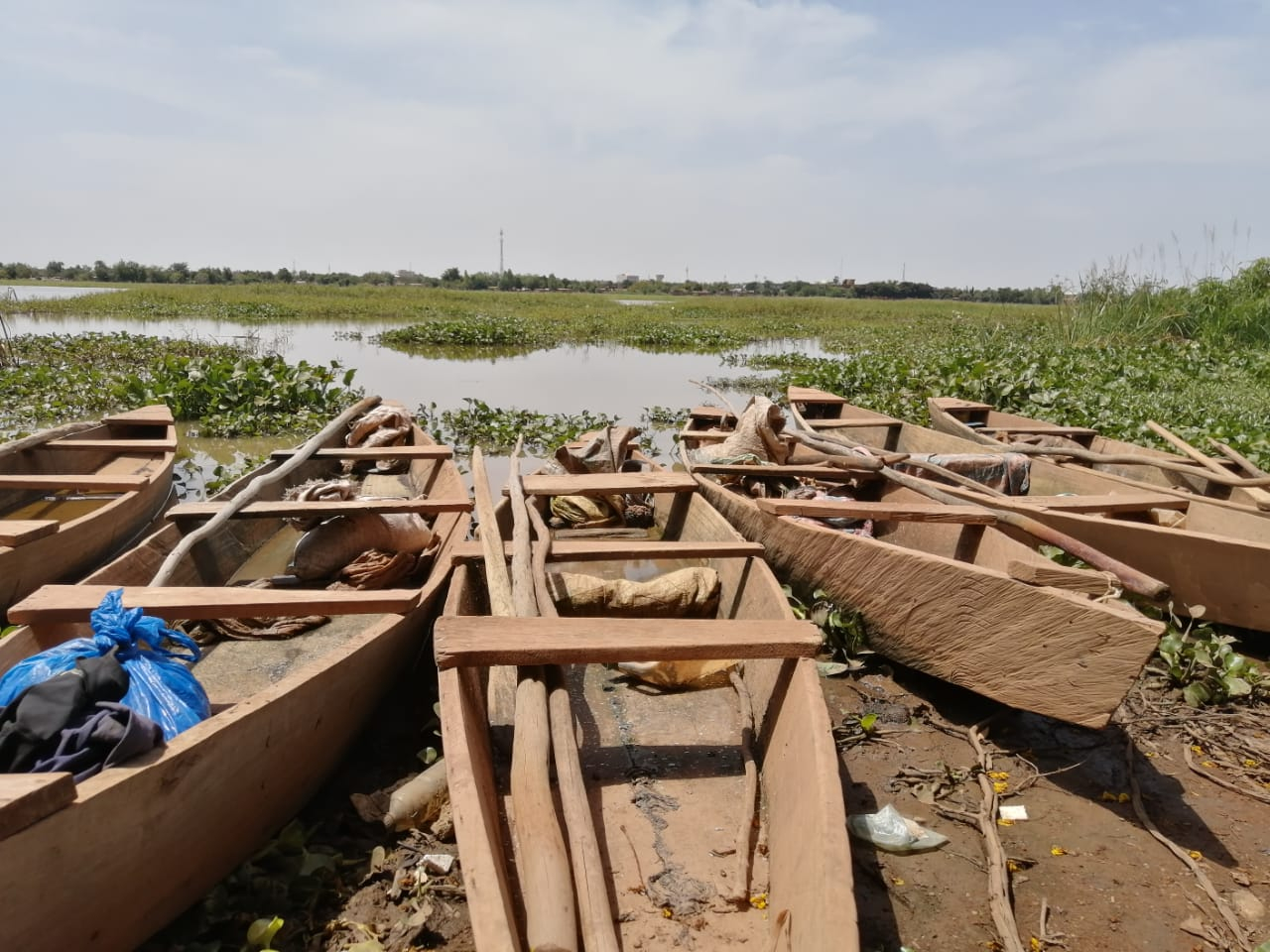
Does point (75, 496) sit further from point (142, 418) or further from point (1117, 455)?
point (1117, 455)

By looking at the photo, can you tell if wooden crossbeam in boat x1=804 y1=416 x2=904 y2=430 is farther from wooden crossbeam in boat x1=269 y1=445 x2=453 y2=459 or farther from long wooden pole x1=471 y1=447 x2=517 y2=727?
long wooden pole x1=471 y1=447 x2=517 y2=727

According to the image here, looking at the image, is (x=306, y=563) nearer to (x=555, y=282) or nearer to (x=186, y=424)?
(x=186, y=424)

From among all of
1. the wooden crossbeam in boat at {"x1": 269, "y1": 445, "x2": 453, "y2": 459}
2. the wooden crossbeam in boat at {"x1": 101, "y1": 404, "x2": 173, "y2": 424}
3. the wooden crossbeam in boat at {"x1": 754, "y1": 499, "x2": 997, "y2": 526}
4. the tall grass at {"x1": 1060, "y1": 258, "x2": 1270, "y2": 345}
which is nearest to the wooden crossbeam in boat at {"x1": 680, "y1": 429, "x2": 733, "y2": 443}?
the wooden crossbeam in boat at {"x1": 269, "y1": 445, "x2": 453, "y2": 459}

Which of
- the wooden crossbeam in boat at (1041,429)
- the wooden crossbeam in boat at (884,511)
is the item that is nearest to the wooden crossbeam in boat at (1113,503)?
the wooden crossbeam in boat at (884,511)

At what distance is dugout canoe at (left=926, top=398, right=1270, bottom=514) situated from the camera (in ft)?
15.1

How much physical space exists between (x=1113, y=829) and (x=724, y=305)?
117 feet

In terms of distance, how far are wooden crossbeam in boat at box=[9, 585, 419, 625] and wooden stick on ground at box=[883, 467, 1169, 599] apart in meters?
2.58

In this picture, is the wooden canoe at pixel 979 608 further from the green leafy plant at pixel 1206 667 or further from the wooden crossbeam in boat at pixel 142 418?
the wooden crossbeam in boat at pixel 142 418

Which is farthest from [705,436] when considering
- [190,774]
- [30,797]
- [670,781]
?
[30,797]

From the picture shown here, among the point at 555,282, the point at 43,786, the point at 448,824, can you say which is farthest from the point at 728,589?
the point at 555,282

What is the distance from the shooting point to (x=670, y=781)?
253 centimetres

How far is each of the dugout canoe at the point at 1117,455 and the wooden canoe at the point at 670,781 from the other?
3.12 meters

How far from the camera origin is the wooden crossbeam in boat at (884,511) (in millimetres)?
3510

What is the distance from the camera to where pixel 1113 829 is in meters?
2.59
